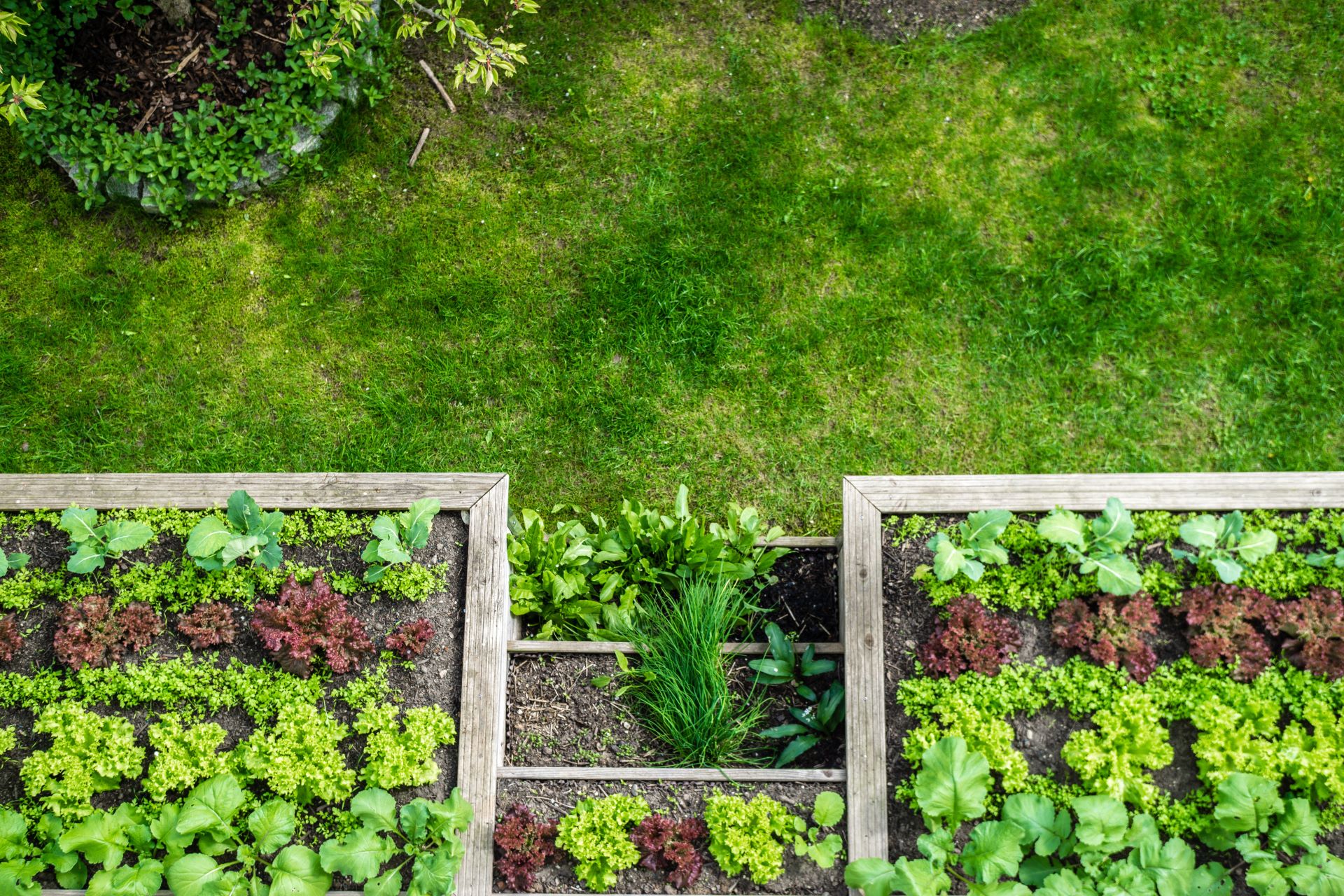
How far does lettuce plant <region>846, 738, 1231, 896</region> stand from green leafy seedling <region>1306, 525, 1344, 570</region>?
3.75 feet

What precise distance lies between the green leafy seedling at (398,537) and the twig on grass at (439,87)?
247 cm

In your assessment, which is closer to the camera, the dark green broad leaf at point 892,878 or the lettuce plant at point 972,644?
the dark green broad leaf at point 892,878

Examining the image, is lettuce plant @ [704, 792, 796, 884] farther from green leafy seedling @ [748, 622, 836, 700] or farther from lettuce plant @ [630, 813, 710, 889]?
green leafy seedling @ [748, 622, 836, 700]

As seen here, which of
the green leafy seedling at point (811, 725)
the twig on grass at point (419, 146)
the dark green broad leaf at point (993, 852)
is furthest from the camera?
the twig on grass at point (419, 146)

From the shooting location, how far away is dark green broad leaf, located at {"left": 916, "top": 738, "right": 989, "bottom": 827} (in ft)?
10.2

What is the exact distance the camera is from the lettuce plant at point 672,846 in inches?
128

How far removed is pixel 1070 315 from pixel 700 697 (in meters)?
2.73

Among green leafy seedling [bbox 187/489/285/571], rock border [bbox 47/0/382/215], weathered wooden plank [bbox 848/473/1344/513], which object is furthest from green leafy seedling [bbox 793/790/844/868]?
rock border [bbox 47/0/382/215]

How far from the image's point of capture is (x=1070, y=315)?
15.1ft

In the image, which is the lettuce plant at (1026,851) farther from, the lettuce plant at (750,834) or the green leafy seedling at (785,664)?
the green leafy seedling at (785,664)

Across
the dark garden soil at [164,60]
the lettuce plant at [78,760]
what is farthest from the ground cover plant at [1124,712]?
the dark garden soil at [164,60]

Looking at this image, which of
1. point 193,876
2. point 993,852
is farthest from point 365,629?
point 993,852

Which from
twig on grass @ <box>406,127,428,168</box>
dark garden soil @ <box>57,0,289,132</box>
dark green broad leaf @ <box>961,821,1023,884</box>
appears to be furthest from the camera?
twig on grass @ <box>406,127,428,168</box>

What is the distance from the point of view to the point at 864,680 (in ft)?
11.1
